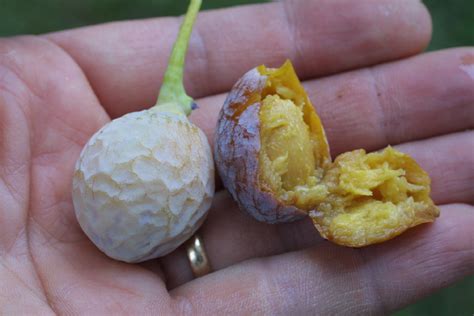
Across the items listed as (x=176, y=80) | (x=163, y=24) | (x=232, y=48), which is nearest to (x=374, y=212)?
(x=176, y=80)

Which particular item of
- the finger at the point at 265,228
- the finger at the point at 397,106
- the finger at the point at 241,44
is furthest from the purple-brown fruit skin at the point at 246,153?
the finger at the point at 241,44

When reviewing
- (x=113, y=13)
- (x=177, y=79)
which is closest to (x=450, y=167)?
(x=177, y=79)

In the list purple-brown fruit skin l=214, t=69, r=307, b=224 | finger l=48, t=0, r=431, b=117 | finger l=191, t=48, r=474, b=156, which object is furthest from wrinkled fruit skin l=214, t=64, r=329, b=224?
finger l=48, t=0, r=431, b=117

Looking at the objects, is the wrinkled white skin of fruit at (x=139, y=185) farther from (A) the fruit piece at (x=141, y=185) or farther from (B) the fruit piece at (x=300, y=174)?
(B) the fruit piece at (x=300, y=174)

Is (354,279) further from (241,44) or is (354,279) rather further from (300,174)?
(241,44)

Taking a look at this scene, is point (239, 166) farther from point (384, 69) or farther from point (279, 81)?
point (384, 69)

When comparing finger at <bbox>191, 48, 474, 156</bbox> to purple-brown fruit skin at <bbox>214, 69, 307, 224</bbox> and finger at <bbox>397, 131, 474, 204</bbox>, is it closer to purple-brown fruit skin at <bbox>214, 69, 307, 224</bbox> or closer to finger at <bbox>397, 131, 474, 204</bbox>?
finger at <bbox>397, 131, 474, 204</bbox>
